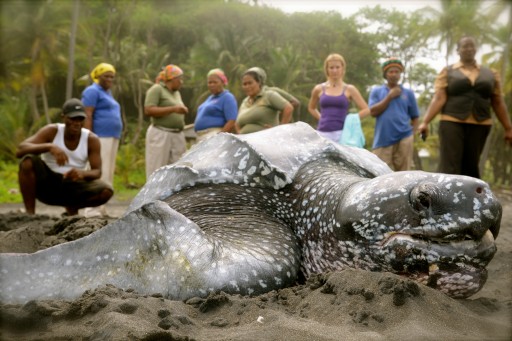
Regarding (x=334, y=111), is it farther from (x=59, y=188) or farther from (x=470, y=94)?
(x=59, y=188)

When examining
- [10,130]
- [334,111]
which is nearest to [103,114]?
[334,111]

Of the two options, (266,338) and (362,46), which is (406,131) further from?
(362,46)

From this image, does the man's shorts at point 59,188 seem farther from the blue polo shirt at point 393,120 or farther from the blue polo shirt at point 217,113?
the blue polo shirt at point 393,120

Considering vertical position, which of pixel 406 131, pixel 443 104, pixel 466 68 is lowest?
pixel 406 131

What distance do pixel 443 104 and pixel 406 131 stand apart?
1.21 ft

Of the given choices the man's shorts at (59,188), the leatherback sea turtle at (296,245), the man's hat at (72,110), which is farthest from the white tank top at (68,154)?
the leatherback sea turtle at (296,245)

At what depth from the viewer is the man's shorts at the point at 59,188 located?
3457 mm

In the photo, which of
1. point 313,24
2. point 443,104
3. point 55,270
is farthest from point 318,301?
point 313,24

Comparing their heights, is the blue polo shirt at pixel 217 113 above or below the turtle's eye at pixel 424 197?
below

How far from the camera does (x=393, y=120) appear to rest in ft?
12.7

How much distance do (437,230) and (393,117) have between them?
111 inches

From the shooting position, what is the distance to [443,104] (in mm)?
3658

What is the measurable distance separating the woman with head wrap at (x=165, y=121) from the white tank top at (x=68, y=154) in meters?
0.92

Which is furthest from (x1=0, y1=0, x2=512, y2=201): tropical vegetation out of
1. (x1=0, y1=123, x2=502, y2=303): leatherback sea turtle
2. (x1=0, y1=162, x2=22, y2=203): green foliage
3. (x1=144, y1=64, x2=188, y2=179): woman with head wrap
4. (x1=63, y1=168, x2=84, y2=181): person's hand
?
(x1=0, y1=123, x2=502, y2=303): leatherback sea turtle
